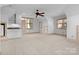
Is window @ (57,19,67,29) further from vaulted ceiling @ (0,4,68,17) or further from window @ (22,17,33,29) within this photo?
window @ (22,17,33,29)

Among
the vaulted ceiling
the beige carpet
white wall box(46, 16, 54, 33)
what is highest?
the vaulted ceiling

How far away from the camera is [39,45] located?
177cm

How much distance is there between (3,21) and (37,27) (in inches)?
19.0

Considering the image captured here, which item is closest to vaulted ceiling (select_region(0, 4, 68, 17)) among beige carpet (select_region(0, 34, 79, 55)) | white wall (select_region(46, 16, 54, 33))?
white wall (select_region(46, 16, 54, 33))

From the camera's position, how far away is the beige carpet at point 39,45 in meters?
1.68

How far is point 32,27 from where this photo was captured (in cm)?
181

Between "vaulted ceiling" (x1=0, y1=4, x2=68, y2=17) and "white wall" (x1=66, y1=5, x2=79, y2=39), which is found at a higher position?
"vaulted ceiling" (x1=0, y1=4, x2=68, y2=17)

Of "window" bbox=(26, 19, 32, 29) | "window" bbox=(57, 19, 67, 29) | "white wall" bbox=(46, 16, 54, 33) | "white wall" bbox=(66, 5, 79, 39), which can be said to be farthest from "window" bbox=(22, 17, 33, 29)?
"white wall" bbox=(66, 5, 79, 39)

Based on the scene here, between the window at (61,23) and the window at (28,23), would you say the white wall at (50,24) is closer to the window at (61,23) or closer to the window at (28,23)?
the window at (61,23)

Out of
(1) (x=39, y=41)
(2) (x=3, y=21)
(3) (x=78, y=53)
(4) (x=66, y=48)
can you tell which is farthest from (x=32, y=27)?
(3) (x=78, y=53)

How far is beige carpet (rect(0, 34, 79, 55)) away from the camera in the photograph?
66.0 inches

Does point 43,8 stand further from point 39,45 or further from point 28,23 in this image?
point 39,45

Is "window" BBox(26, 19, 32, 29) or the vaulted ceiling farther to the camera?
"window" BBox(26, 19, 32, 29)

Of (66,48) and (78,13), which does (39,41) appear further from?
(78,13)
